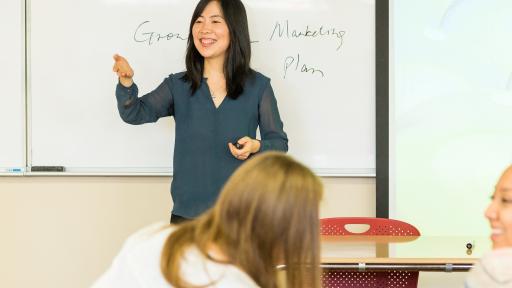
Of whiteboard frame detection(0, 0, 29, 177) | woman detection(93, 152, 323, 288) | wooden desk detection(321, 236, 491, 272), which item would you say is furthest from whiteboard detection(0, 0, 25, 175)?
woman detection(93, 152, 323, 288)

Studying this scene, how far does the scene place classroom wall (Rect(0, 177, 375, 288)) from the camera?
3564 mm

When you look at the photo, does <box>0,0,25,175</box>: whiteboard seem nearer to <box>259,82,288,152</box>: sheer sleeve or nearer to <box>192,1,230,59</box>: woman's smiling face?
<box>192,1,230,59</box>: woman's smiling face

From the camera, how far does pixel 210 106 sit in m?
2.92

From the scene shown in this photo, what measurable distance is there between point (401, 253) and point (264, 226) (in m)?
1.16

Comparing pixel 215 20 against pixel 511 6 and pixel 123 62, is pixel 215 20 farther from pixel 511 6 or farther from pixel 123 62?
pixel 511 6

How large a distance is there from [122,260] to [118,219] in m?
2.29

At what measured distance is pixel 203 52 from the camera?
298cm

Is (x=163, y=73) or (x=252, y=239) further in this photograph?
(x=163, y=73)

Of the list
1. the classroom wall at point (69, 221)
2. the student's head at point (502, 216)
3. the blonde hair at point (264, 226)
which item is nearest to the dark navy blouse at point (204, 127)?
the classroom wall at point (69, 221)

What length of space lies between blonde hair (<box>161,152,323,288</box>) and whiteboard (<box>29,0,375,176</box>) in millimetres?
2206

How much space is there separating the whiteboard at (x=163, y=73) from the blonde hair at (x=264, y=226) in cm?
221

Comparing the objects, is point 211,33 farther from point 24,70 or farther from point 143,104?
point 24,70

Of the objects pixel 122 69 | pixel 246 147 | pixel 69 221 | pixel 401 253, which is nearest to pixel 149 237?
pixel 401 253

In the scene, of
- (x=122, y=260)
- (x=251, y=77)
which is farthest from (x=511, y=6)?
(x=122, y=260)
